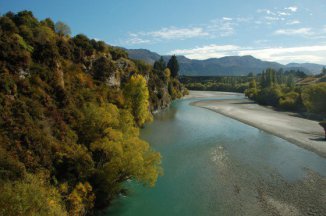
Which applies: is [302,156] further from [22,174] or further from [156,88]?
[156,88]

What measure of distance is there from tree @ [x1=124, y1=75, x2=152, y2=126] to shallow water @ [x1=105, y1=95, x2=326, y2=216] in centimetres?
423

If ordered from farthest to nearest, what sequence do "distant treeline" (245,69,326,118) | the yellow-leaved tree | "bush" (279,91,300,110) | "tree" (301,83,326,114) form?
"bush" (279,91,300,110) < "distant treeline" (245,69,326,118) < "tree" (301,83,326,114) < the yellow-leaved tree

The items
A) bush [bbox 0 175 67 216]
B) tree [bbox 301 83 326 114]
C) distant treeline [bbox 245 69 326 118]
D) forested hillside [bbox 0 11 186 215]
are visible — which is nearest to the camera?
bush [bbox 0 175 67 216]

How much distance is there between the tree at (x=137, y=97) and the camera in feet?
220

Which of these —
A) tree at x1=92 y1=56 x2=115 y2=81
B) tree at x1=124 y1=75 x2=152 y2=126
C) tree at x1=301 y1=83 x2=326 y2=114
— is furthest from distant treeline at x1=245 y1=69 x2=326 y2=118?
tree at x1=92 y1=56 x2=115 y2=81

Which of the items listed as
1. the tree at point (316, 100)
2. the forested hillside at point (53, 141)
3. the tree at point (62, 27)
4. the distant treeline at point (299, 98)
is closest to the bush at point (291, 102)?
the distant treeline at point (299, 98)

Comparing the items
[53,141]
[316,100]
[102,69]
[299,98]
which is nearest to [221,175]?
[53,141]

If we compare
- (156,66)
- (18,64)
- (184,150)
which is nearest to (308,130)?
(184,150)

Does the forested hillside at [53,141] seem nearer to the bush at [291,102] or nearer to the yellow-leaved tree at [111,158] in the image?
the yellow-leaved tree at [111,158]

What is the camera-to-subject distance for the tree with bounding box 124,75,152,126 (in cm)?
6712

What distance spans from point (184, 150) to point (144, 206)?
23529 millimetres

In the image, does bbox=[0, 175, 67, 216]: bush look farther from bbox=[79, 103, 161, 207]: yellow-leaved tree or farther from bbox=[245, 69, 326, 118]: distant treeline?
bbox=[245, 69, 326, 118]: distant treeline

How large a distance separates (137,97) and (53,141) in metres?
40.0

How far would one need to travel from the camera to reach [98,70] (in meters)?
59.4
